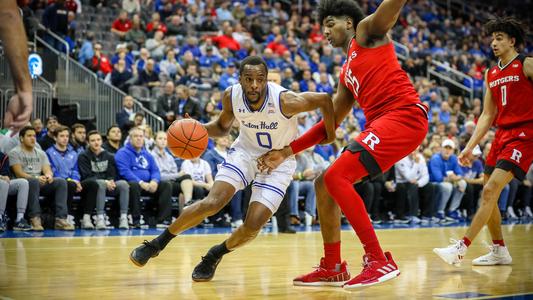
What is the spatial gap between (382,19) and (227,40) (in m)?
13.4

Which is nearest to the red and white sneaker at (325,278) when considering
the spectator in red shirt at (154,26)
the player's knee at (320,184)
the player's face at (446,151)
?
the player's knee at (320,184)

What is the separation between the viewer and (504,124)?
21.2ft

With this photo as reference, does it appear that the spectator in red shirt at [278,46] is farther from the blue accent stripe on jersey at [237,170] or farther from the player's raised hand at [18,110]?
the player's raised hand at [18,110]

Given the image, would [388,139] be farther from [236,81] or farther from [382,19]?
[236,81]

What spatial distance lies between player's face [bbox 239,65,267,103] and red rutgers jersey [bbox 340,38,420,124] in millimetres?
739

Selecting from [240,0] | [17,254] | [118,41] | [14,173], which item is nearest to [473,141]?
[17,254]

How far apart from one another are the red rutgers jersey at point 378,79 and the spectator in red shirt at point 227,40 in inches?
506

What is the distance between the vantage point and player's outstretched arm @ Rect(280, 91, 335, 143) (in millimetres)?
5281

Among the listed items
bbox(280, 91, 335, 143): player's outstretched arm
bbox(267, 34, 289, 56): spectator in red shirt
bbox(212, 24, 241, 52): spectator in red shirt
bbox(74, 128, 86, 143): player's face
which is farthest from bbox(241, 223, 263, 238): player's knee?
bbox(267, 34, 289, 56): spectator in red shirt

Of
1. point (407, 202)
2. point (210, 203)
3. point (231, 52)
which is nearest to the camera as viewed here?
point (210, 203)

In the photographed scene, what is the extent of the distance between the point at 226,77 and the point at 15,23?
1352 centimetres

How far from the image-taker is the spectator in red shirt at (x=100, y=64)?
47.6ft

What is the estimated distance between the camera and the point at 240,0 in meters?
20.8

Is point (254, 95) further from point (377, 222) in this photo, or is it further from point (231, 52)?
point (231, 52)
